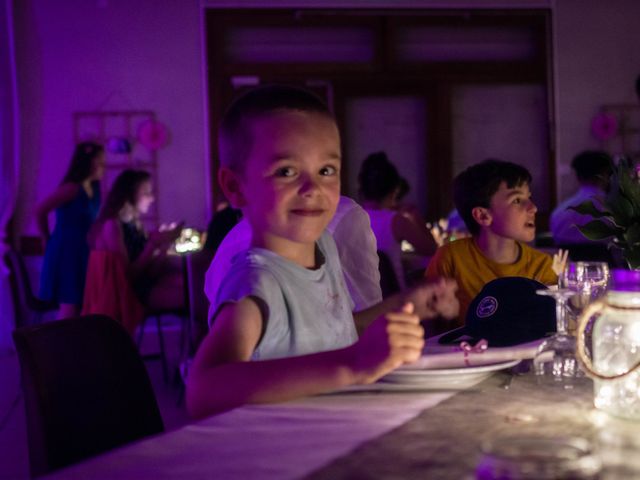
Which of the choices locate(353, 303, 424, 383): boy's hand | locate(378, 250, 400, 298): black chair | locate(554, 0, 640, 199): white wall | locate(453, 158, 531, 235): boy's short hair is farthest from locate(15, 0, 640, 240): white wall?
locate(353, 303, 424, 383): boy's hand

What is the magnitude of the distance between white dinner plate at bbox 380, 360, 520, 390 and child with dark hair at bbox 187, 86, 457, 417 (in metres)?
0.10

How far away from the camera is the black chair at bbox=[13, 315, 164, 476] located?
134 centimetres

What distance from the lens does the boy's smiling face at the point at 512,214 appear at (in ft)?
9.32

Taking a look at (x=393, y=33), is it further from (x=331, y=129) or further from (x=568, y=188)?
(x=331, y=129)

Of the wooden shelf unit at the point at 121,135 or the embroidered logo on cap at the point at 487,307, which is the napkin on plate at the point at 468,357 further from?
the wooden shelf unit at the point at 121,135

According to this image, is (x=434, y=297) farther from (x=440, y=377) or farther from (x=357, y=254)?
(x=357, y=254)

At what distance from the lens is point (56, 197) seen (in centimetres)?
578

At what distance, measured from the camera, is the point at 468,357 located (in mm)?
1366

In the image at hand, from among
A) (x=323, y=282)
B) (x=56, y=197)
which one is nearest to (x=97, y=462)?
(x=323, y=282)

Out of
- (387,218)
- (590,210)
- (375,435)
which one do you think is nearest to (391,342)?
(375,435)

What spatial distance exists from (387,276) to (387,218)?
1014 millimetres

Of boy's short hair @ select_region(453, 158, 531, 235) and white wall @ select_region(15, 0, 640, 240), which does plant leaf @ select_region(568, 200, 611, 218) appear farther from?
white wall @ select_region(15, 0, 640, 240)

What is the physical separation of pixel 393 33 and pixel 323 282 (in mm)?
7038

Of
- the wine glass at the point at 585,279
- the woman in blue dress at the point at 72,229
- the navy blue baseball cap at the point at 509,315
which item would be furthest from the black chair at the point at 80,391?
the woman in blue dress at the point at 72,229
